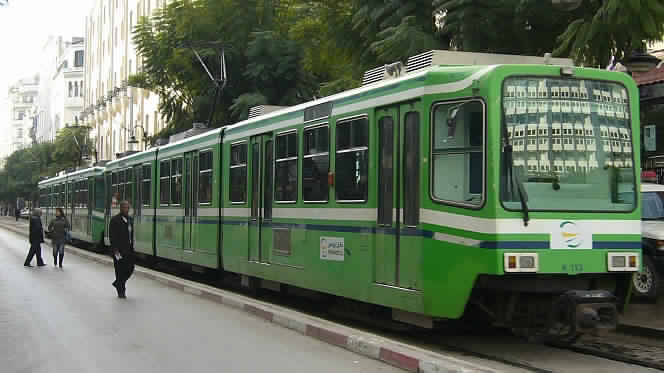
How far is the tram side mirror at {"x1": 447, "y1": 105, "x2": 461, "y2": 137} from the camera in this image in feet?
30.4

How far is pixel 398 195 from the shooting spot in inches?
397

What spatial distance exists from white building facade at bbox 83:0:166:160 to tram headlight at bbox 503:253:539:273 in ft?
150

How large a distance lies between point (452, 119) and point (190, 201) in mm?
10457

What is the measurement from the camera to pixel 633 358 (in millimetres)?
9242

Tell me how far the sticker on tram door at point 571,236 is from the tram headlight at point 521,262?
28 cm

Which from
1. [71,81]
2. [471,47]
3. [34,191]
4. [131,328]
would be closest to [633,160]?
[471,47]

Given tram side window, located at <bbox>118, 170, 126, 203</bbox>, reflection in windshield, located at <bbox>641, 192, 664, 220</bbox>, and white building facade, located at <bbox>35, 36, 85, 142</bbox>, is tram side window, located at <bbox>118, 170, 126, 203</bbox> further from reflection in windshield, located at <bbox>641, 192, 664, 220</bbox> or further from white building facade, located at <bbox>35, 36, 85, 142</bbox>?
white building facade, located at <bbox>35, 36, 85, 142</bbox>

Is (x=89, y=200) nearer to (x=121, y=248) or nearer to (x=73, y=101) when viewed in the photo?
(x=121, y=248)

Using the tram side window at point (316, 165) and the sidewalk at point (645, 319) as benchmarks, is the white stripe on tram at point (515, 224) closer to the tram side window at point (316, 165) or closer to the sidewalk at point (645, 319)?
the sidewalk at point (645, 319)

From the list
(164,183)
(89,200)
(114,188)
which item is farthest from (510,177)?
(89,200)

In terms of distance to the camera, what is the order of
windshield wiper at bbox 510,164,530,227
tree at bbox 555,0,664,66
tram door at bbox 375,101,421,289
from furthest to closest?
tree at bbox 555,0,664,66 < tram door at bbox 375,101,421,289 < windshield wiper at bbox 510,164,530,227

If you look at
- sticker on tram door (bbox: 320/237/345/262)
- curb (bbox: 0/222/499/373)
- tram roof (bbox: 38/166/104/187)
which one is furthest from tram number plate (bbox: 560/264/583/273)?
tram roof (bbox: 38/166/104/187)

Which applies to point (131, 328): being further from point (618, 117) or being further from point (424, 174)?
point (618, 117)

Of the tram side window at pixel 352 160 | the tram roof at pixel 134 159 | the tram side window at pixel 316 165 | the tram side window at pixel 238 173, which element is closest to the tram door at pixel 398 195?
the tram side window at pixel 352 160
